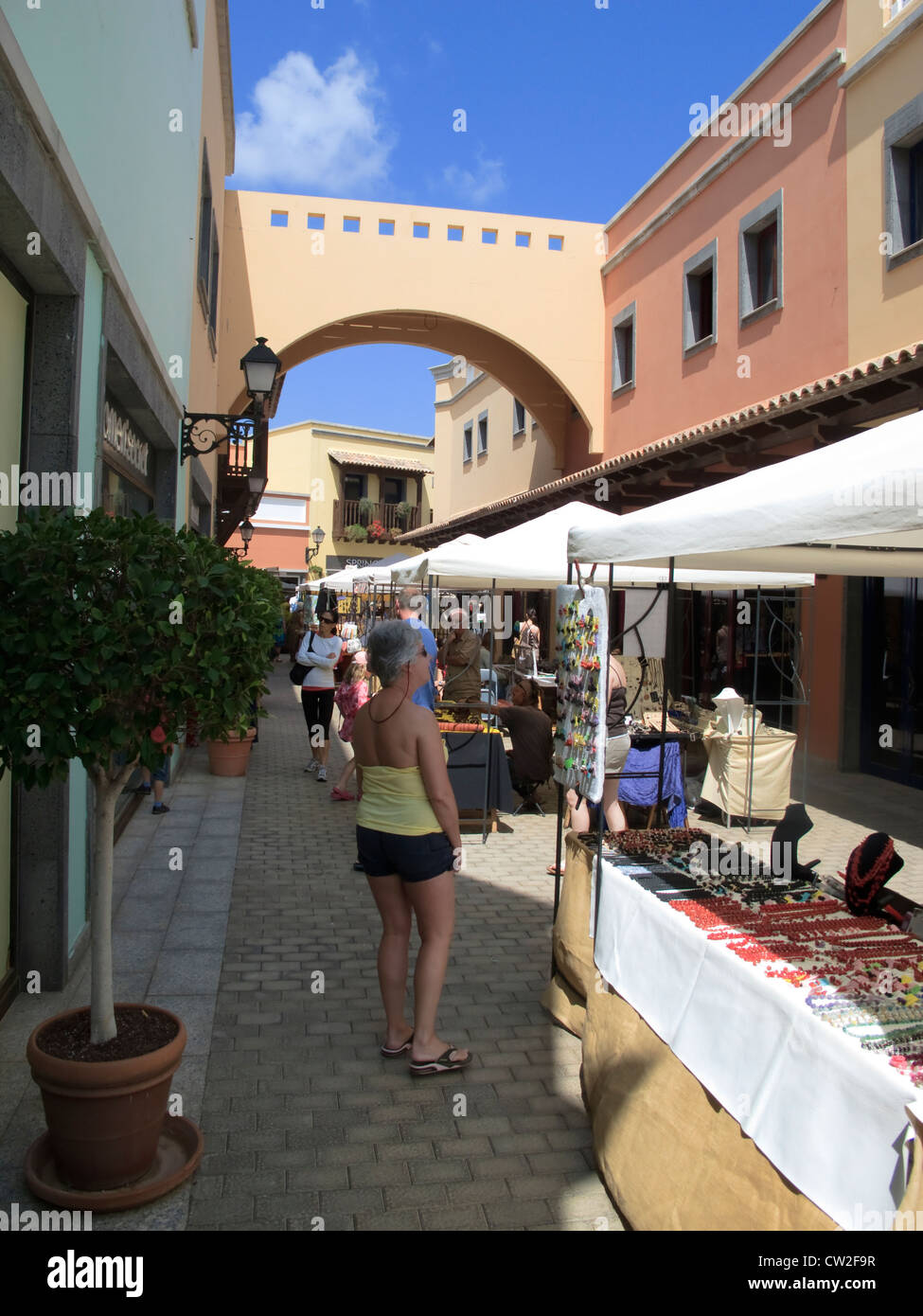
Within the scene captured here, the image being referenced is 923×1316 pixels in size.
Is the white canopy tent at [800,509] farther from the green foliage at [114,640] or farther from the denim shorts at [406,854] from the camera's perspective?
the green foliage at [114,640]

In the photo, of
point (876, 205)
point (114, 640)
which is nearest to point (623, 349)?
point (876, 205)

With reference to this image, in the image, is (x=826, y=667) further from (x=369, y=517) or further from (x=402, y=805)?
(x=369, y=517)

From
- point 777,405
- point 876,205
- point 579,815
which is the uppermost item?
point 876,205

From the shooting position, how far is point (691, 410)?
1505cm

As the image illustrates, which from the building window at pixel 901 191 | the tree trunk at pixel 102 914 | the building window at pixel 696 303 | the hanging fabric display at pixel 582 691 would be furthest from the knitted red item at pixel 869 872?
the building window at pixel 696 303

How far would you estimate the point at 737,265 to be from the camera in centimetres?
1369

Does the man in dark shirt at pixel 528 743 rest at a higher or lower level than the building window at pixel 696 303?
lower

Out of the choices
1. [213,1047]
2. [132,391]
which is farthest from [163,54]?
[213,1047]

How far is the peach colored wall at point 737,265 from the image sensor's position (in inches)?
452

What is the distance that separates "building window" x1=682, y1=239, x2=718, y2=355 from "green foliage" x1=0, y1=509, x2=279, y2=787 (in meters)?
13.3

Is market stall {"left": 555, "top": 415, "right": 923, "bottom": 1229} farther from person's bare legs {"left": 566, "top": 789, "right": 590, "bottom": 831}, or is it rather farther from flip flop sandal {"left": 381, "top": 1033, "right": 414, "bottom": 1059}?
person's bare legs {"left": 566, "top": 789, "right": 590, "bottom": 831}

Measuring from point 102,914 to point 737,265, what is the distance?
43.6ft

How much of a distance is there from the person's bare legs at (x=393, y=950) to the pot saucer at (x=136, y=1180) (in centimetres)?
95

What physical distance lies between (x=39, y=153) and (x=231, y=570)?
1.90m
